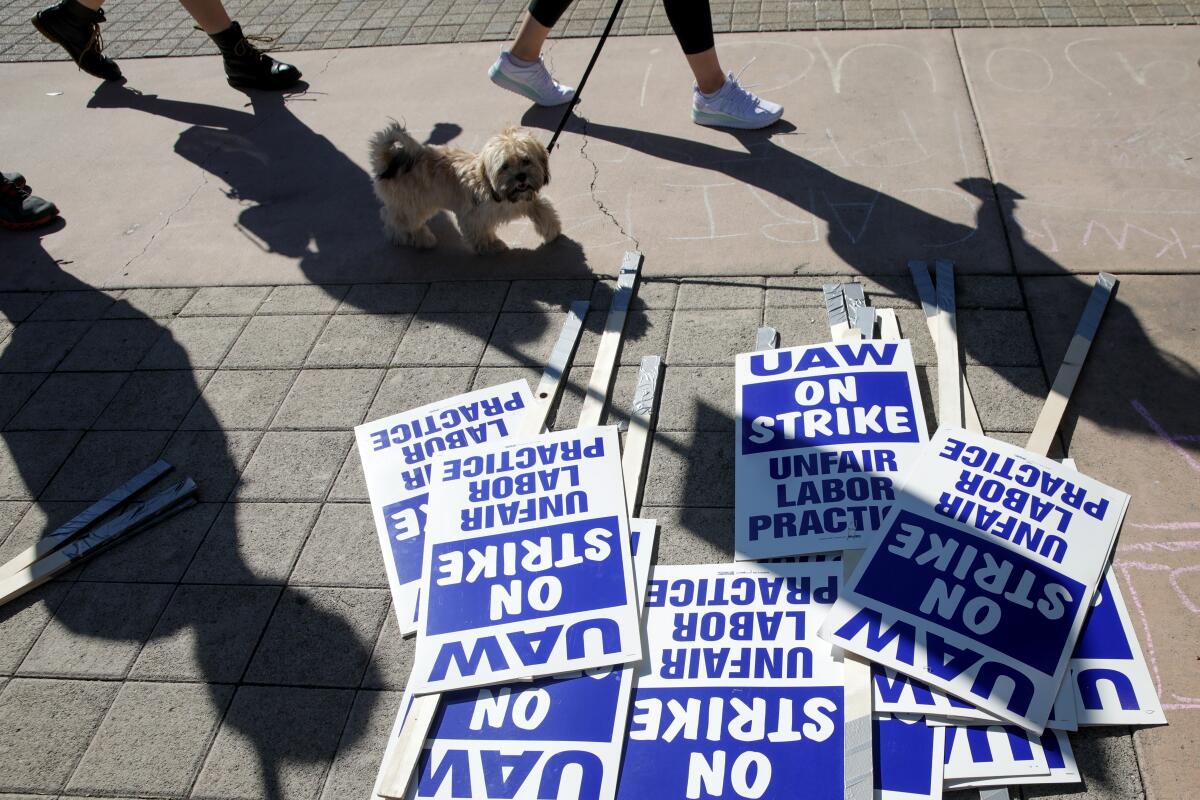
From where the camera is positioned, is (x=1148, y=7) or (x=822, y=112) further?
(x=1148, y=7)

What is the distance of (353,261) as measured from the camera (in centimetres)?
499

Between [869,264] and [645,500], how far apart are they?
6.12ft

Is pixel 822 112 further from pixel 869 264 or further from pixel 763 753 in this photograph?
pixel 763 753

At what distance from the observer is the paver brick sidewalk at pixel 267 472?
9.55 feet

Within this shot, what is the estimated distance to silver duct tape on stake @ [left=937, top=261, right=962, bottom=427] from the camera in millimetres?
3432

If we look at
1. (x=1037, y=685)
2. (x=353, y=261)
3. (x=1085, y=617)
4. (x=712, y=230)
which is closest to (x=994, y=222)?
(x=712, y=230)

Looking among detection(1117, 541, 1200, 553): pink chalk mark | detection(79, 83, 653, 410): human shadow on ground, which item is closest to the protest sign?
detection(1117, 541, 1200, 553): pink chalk mark

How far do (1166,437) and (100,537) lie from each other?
168 inches

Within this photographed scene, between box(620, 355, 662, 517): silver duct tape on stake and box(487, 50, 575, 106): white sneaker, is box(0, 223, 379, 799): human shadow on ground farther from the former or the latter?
box(487, 50, 575, 106): white sneaker

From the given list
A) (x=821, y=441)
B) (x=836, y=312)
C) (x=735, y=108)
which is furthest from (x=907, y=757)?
(x=735, y=108)

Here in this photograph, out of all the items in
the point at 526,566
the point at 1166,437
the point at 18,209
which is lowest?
the point at 1166,437

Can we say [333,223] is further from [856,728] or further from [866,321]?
Result: [856,728]

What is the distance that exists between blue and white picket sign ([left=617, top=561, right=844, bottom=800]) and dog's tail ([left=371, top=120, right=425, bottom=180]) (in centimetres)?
270

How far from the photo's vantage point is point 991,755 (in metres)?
2.43
